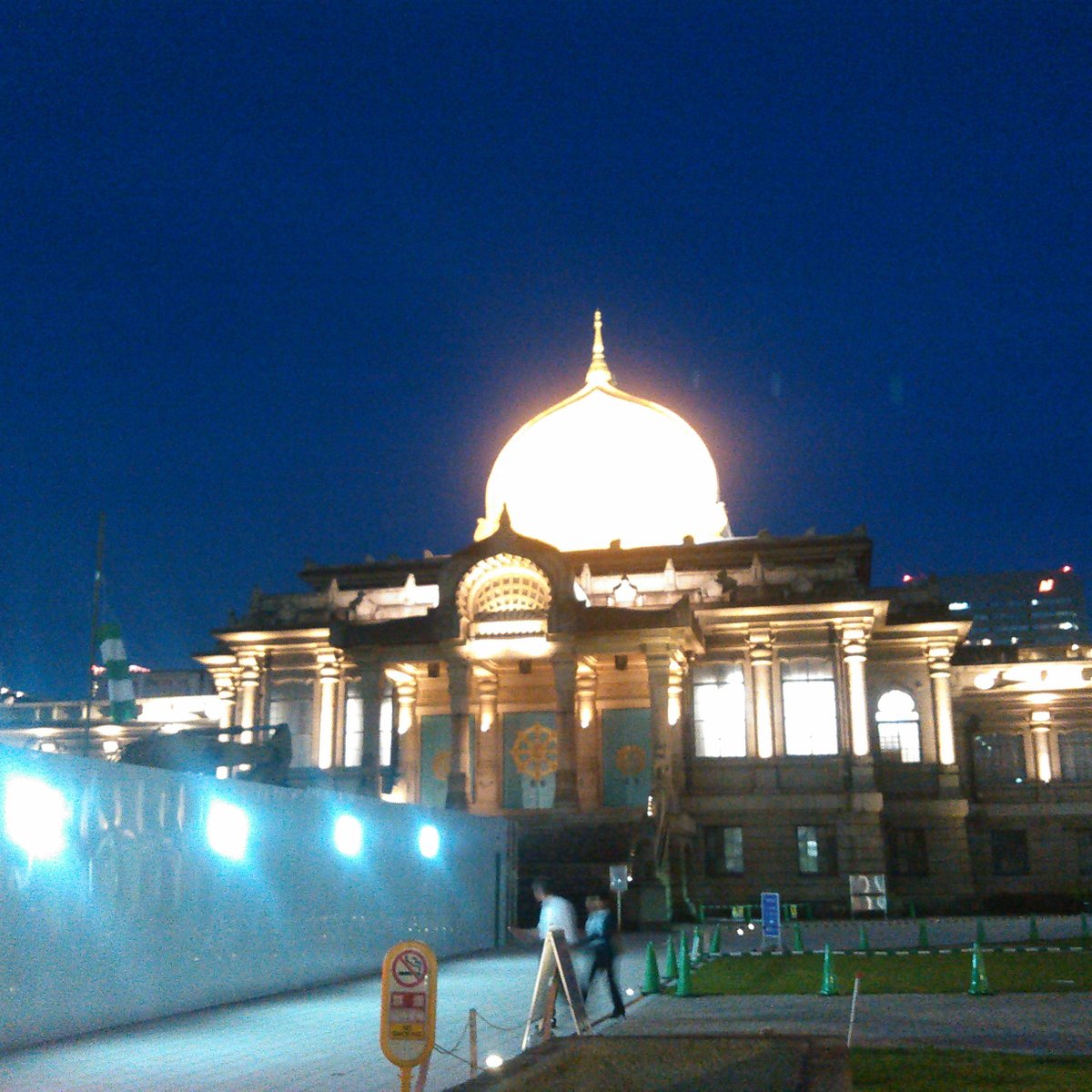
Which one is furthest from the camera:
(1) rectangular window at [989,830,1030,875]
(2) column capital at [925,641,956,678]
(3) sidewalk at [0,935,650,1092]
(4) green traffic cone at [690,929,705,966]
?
(1) rectangular window at [989,830,1030,875]

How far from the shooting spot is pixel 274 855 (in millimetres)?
23875

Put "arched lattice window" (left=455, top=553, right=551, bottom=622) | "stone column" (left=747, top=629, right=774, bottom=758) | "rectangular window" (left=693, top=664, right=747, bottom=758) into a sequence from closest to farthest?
"arched lattice window" (left=455, top=553, right=551, bottom=622)
"stone column" (left=747, top=629, right=774, bottom=758)
"rectangular window" (left=693, top=664, right=747, bottom=758)

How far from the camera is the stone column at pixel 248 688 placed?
56719 mm

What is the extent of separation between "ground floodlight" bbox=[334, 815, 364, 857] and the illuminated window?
31499mm

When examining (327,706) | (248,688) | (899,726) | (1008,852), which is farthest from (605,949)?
(1008,852)

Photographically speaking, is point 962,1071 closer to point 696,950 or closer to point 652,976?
point 652,976

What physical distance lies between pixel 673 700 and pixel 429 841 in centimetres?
1995

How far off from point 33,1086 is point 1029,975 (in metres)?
18.3

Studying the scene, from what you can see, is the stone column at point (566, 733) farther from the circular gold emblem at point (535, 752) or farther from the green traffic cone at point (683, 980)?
the green traffic cone at point (683, 980)

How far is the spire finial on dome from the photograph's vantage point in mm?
67000

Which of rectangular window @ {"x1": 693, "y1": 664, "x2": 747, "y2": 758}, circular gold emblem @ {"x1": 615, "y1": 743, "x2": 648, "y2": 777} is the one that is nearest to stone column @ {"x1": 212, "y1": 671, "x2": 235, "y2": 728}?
circular gold emblem @ {"x1": 615, "y1": 743, "x2": 648, "y2": 777}

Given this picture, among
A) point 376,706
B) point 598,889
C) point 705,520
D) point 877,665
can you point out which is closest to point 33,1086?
point 598,889

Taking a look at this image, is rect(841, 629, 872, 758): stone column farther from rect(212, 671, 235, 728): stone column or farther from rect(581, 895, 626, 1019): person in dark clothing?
rect(581, 895, 626, 1019): person in dark clothing

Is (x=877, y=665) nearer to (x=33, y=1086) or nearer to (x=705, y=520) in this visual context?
(x=705, y=520)
